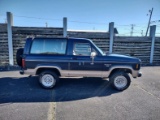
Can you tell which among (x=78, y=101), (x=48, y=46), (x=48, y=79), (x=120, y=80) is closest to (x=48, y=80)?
(x=48, y=79)

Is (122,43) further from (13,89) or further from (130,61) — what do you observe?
(13,89)

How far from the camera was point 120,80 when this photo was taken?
627cm

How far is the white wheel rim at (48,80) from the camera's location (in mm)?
6164

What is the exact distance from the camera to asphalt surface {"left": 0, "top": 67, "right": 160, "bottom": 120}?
13.5ft

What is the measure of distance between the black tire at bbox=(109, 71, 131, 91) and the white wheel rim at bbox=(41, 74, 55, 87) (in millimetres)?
2322

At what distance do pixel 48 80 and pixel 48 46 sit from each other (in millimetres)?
1353

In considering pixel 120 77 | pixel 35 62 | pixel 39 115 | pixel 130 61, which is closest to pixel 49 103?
pixel 39 115

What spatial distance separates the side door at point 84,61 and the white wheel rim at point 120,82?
0.74 metres

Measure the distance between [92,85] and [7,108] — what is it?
3569 millimetres

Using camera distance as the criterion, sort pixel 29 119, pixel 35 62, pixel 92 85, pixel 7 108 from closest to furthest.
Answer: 1. pixel 29 119
2. pixel 7 108
3. pixel 35 62
4. pixel 92 85

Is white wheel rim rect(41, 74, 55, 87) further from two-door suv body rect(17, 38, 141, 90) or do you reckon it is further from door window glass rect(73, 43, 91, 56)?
door window glass rect(73, 43, 91, 56)

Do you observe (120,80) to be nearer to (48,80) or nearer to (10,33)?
(48,80)

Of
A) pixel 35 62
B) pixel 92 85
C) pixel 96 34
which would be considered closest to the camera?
pixel 35 62

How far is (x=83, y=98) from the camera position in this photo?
5.32 m
